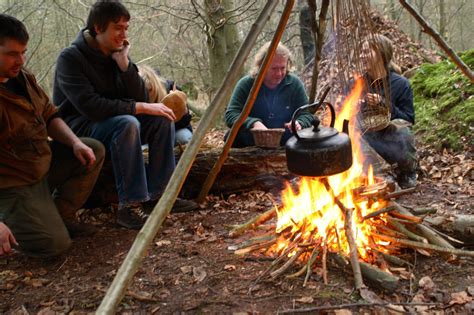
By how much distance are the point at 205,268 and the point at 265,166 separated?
1.62 metres

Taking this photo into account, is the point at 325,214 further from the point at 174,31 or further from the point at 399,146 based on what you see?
the point at 174,31

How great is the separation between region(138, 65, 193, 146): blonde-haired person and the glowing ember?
4.38 ft

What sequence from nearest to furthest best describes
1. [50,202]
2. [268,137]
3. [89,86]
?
[50,202] < [89,86] < [268,137]

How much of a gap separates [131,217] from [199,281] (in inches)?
43.6

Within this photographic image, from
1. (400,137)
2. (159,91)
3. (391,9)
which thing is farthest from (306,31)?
(159,91)

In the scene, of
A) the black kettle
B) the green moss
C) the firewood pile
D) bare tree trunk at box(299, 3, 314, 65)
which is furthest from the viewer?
bare tree trunk at box(299, 3, 314, 65)

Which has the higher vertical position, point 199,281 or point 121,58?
point 121,58

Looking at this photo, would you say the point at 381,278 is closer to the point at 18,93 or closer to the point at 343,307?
the point at 343,307

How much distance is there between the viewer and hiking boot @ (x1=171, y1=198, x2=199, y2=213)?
12.1 ft

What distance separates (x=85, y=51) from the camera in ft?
10.7

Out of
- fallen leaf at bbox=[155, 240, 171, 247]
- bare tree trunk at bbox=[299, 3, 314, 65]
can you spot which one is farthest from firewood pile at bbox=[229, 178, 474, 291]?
bare tree trunk at bbox=[299, 3, 314, 65]

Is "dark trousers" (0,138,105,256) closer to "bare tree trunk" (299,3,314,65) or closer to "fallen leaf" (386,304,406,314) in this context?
"fallen leaf" (386,304,406,314)

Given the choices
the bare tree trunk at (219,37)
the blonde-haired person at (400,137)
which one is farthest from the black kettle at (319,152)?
the bare tree trunk at (219,37)

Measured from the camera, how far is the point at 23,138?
282 cm
